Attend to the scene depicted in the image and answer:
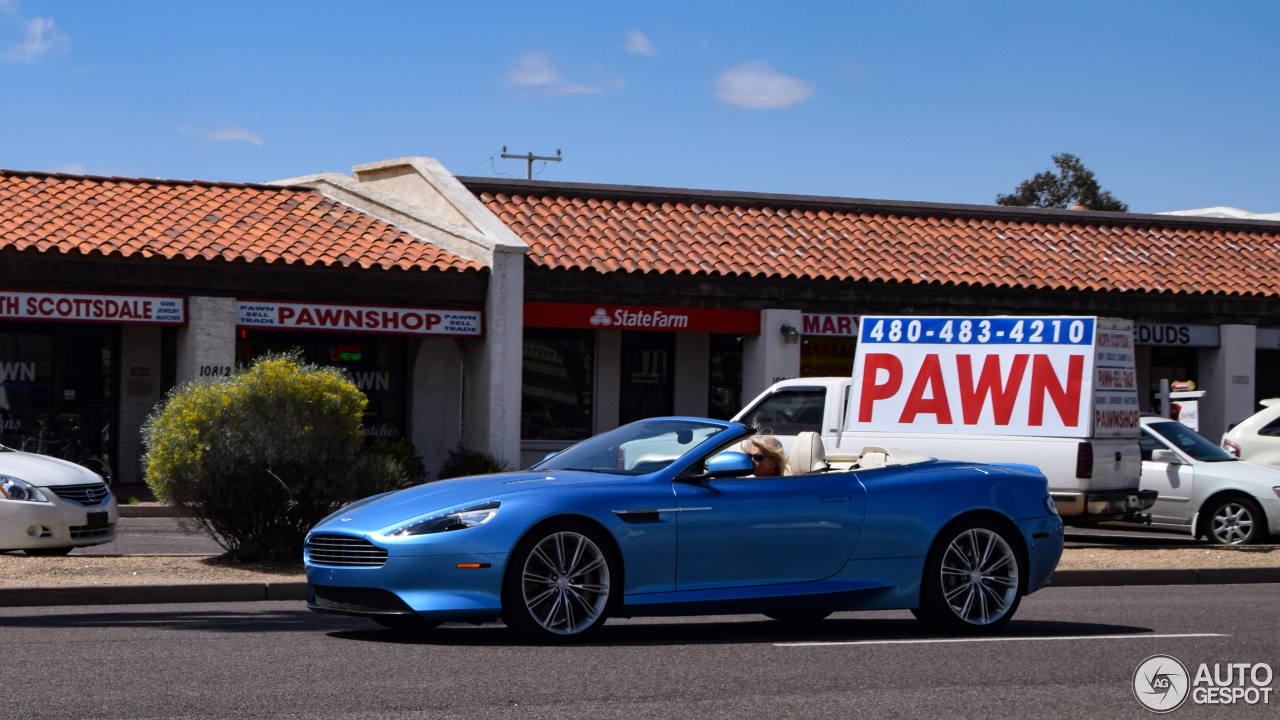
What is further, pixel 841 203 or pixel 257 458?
pixel 841 203

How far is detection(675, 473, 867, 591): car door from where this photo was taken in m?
8.38

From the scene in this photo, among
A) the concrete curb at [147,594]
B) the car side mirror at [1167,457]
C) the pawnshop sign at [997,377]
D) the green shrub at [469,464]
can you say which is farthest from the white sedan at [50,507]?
the car side mirror at [1167,457]

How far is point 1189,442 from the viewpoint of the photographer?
16.8 meters

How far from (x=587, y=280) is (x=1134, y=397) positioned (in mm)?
10101

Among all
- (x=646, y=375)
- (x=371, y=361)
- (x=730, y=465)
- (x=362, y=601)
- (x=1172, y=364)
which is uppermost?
(x=1172, y=364)

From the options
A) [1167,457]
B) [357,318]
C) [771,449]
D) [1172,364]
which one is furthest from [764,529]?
[1172,364]

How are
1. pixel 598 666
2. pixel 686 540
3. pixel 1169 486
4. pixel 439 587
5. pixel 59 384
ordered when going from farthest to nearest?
pixel 59 384
pixel 1169 486
pixel 686 540
pixel 439 587
pixel 598 666

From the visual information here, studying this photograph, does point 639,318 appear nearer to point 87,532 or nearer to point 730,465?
point 87,532

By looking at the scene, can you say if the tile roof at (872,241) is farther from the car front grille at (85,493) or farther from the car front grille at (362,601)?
the car front grille at (362,601)

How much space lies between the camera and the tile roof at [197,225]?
833 inches

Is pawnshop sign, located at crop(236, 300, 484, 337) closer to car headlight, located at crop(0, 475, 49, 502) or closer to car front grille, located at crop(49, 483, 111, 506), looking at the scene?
car front grille, located at crop(49, 483, 111, 506)

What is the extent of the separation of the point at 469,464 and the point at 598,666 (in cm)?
1459

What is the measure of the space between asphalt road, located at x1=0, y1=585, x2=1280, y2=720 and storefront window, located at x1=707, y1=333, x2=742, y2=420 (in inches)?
619

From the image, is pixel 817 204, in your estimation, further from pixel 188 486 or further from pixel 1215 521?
pixel 188 486
